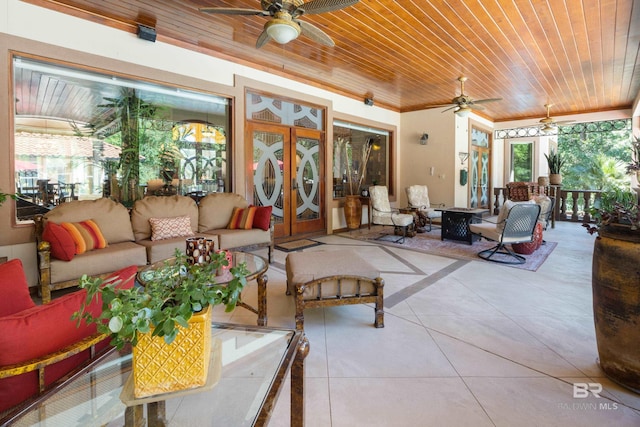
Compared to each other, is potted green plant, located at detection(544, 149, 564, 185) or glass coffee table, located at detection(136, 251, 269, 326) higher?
potted green plant, located at detection(544, 149, 564, 185)

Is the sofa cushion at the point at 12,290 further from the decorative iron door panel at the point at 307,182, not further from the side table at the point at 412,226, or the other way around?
the side table at the point at 412,226

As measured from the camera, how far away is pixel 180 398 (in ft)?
3.43

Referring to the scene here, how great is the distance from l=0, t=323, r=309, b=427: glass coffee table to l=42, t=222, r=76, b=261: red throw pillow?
226cm

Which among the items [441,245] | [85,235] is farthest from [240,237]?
[441,245]

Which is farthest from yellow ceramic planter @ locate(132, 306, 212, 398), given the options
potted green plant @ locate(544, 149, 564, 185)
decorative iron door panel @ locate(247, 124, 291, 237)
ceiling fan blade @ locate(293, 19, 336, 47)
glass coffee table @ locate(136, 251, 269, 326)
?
potted green plant @ locate(544, 149, 564, 185)

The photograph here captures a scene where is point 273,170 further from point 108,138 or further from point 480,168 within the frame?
point 480,168

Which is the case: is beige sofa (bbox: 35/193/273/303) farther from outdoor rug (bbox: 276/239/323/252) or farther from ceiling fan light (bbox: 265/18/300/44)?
ceiling fan light (bbox: 265/18/300/44)

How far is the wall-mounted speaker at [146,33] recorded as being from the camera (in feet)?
13.1

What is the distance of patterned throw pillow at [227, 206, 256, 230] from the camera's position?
15.1 ft

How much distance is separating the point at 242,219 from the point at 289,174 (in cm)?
178

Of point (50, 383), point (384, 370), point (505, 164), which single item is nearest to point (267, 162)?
point (384, 370)

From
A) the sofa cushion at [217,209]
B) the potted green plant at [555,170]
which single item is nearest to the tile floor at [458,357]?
the sofa cushion at [217,209]

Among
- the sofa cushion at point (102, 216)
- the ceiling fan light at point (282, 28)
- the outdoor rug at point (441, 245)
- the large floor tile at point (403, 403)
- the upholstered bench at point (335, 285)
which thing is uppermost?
the ceiling fan light at point (282, 28)

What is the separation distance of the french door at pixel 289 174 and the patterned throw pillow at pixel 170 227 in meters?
1.65
